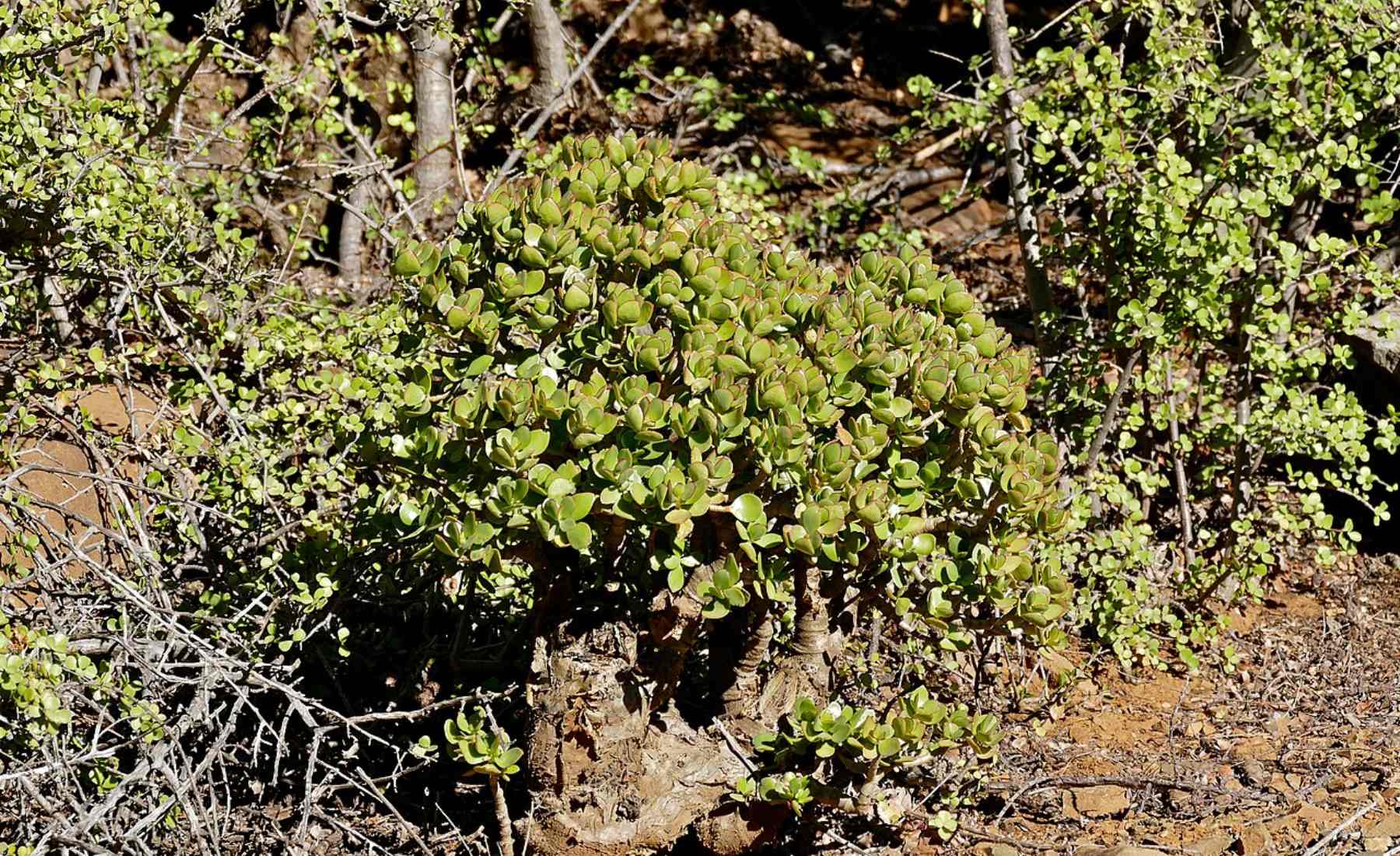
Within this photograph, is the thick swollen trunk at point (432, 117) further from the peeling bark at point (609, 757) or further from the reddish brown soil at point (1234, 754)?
the reddish brown soil at point (1234, 754)

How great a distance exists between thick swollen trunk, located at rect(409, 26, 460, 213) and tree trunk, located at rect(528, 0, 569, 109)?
55cm

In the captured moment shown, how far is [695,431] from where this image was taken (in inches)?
114

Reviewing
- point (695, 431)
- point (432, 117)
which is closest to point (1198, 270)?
point (695, 431)

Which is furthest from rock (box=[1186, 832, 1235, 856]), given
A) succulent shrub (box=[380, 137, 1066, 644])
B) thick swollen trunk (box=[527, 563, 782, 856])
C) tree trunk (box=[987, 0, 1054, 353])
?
tree trunk (box=[987, 0, 1054, 353])

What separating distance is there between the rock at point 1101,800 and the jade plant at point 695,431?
748 mm

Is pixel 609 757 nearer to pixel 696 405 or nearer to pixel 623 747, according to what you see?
pixel 623 747

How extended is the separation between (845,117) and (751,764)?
561 cm

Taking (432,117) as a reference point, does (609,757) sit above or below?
below

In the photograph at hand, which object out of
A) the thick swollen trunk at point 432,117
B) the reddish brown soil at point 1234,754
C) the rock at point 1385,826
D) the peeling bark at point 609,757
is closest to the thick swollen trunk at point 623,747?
the peeling bark at point 609,757

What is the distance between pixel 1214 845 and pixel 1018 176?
2.47 meters

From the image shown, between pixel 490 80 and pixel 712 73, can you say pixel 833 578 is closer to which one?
pixel 490 80

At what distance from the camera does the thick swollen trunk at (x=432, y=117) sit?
6398 mm

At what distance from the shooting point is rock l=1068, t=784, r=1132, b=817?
3844 millimetres

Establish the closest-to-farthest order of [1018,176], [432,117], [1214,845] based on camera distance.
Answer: [1214,845], [1018,176], [432,117]
